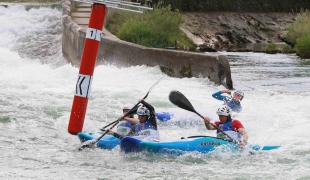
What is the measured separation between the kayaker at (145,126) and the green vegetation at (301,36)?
1632 cm

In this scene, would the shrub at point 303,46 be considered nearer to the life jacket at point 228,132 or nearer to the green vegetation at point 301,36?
the green vegetation at point 301,36

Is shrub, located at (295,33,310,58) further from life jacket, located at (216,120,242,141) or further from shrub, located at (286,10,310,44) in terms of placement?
life jacket, located at (216,120,242,141)

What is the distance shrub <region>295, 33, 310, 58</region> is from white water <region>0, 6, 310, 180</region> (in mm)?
2412

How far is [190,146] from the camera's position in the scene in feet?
30.4

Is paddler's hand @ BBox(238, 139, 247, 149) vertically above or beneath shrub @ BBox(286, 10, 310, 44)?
beneath

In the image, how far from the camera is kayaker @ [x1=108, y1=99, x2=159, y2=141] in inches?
380

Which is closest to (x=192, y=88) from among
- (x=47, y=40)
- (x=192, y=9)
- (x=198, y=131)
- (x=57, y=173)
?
(x=198, y=131)

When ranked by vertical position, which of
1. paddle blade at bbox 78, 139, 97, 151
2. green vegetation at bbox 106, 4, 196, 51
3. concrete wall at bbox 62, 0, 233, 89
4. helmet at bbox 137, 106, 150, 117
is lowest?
paddle blade at bbox 78, 139, 97, 151

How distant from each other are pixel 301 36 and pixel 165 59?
40.3 feet

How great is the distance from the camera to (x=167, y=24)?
22938 millimetres

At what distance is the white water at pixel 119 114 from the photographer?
8734 mm

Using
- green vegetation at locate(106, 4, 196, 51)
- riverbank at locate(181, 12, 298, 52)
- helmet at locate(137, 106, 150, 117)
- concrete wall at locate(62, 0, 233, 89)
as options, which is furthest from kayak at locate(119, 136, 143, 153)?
riverbank at locate(181, 12, 298, 52)

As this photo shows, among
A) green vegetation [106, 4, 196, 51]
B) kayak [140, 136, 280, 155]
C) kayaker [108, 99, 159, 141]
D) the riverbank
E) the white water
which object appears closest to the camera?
the white water

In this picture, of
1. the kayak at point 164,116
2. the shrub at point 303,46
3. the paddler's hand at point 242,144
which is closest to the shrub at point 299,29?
the shrub at point 303,46
